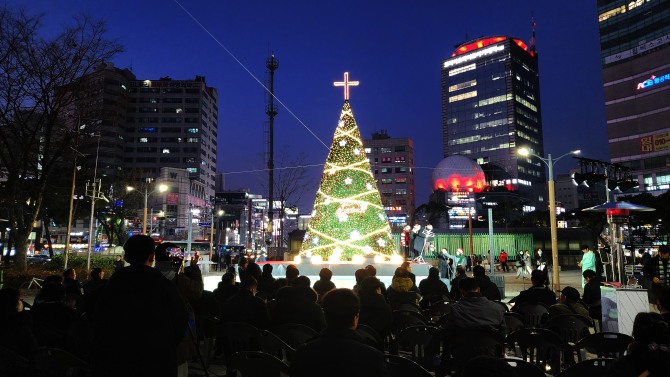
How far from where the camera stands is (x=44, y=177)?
22141mm

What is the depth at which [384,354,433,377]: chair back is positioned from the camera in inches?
131

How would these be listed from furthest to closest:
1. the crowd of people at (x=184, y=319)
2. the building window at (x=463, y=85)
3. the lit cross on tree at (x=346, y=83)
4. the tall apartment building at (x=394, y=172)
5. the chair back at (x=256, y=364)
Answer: the building window at (x=463, y=85)
the tall apartment building at (x=394, y=172)
the lit cross on tree at (x=346, y=83)
the chair back at (x=256, y=364)
the crowd of people at (x=184, y=319)

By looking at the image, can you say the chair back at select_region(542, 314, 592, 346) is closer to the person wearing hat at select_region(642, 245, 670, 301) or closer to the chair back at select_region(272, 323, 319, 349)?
the chair back at select_region(272, 323, 319, 349)

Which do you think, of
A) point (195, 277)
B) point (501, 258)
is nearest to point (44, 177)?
point (195, 277)

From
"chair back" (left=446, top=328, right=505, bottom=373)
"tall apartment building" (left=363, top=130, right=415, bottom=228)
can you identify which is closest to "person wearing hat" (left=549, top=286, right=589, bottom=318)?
"chair back" (left=446, top=328, right=505, bottom=373)

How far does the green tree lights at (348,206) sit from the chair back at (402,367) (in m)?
17.4

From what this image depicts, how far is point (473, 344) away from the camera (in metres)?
5.00

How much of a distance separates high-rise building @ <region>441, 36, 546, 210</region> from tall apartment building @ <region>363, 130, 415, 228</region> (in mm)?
19097

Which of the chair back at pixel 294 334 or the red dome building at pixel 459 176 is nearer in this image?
the chair back at pixel 294 334

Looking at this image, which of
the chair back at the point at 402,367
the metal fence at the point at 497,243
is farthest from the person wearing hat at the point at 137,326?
the metal fence at the point at 497,243

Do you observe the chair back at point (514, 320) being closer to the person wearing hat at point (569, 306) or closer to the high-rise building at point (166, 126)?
the person wearing hat at point (569, 306)

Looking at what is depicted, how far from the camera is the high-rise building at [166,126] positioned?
377 feet

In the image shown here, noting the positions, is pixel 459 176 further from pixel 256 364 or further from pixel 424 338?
pixel 256 364

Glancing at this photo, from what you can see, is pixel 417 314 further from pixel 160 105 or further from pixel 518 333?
pixel 160 105
